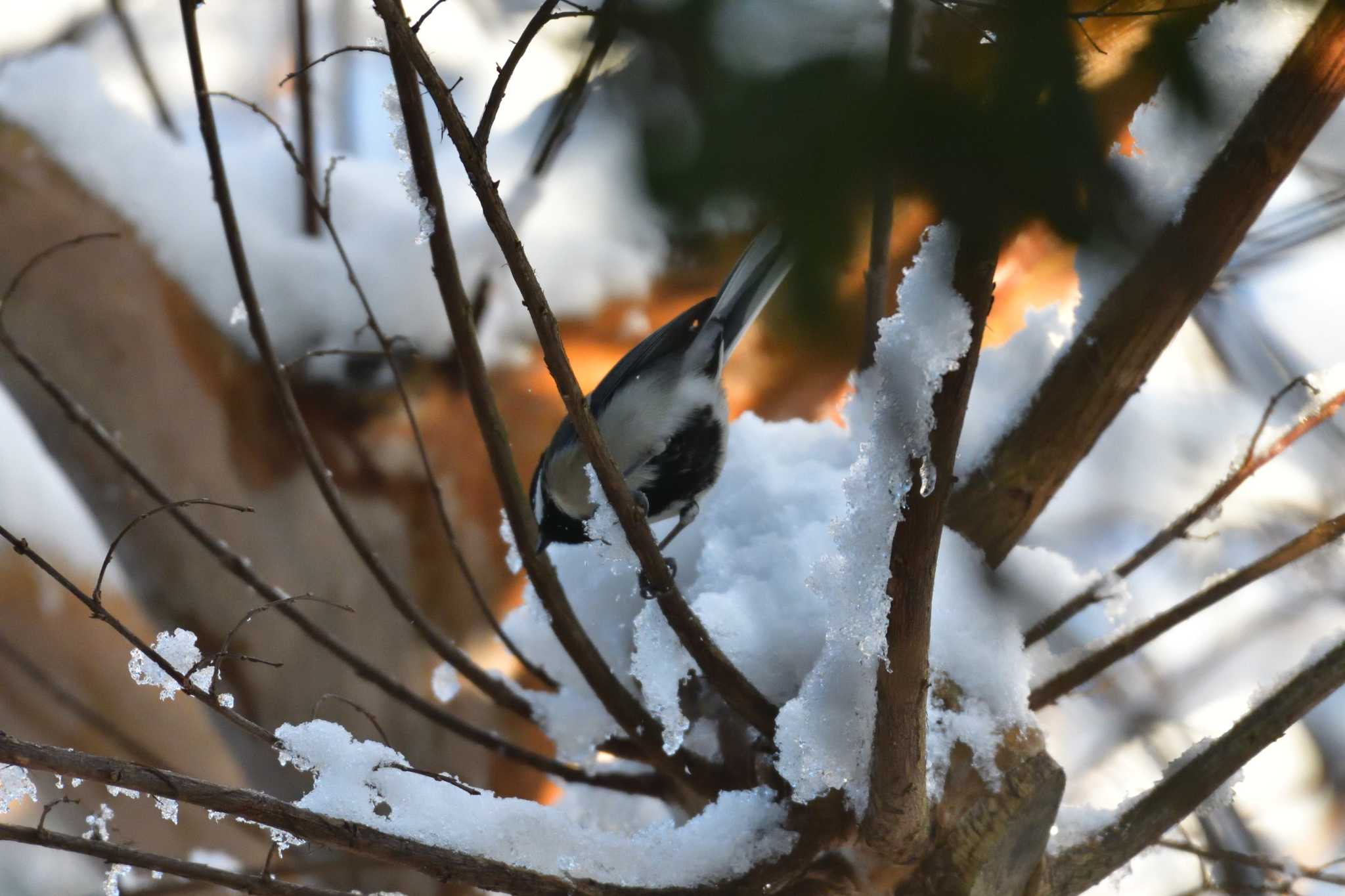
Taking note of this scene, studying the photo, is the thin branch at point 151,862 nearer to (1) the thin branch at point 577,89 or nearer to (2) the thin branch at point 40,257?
(1) the thin branch at point 577,89

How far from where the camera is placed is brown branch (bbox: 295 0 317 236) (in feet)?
4.70

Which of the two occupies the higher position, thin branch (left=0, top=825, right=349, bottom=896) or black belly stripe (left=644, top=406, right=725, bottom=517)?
black belly stripe (left=644, top=406, right=725, bottom=517)

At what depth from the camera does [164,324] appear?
1.54 metres

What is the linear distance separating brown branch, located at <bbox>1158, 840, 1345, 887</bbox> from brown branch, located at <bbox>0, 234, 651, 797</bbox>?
0.58 m

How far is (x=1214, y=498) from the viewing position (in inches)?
42.2

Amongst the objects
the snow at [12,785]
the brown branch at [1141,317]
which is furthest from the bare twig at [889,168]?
the snow at [12,785]

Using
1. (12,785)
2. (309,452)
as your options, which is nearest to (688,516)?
(309,452)

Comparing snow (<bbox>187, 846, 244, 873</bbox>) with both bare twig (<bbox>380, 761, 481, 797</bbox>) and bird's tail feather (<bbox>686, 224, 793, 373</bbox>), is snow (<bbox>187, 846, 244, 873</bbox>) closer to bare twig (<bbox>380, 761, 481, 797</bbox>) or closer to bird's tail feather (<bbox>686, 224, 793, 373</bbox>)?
bare twig (<bbox>380, 761, 481, 797</bbox>)

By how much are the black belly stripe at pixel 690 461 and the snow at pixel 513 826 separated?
1.70 feet

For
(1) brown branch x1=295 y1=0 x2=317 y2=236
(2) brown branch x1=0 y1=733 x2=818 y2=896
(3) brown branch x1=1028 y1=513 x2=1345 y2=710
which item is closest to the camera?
(2) brown branch x1=0 y1=733 x2=818 y2=896

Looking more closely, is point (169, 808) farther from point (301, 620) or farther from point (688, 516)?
point (688, 516)

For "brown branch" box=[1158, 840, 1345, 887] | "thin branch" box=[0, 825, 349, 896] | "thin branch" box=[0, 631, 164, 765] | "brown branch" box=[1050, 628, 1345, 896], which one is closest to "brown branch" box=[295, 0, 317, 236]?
"thin branch" box=[0, 631, 164, 765]

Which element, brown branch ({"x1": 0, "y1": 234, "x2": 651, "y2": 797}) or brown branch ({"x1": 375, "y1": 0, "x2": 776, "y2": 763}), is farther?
brown branch ({"x1": 0, "y1": 234, "x2": 651, "y2": 797})

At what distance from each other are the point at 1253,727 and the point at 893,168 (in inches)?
30.7
